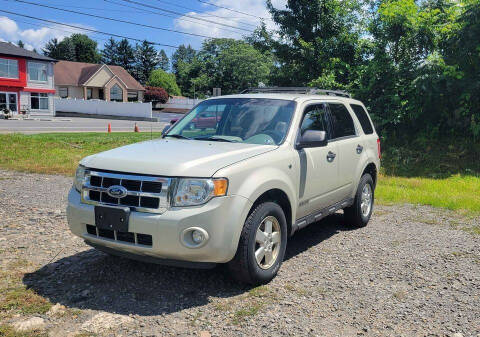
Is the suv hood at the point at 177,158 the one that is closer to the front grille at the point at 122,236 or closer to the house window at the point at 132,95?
the front grille at the point at 122,236

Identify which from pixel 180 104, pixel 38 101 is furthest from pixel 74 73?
pixel 38 101

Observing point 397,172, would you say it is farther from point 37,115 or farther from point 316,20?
point 37,115

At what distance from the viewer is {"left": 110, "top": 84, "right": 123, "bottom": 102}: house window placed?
68.1 meters

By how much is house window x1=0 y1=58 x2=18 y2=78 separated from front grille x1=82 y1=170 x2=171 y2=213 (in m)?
44.6

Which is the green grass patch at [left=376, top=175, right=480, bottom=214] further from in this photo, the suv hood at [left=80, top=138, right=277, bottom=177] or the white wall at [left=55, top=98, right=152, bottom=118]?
the white wall at [left=55, top=98, right=152, bottom=118]

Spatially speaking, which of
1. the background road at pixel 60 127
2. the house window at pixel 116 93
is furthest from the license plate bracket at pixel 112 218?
the house window at pixel 116 93

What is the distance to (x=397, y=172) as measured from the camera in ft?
40.5

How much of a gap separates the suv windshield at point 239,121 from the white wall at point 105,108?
42.1 m

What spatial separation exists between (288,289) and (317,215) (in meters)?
1.33

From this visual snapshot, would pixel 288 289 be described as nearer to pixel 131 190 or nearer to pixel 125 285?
pixel 125 285

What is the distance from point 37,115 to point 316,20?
34971 mm

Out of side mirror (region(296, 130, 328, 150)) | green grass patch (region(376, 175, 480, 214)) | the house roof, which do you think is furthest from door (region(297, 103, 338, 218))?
the house roof

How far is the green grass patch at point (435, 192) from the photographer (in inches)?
334

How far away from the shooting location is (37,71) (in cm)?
4600
